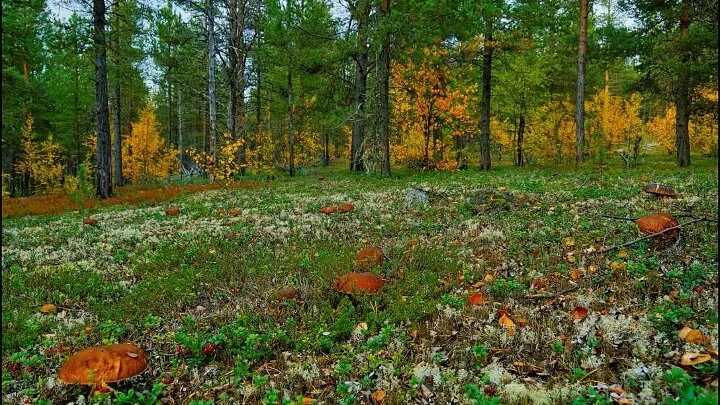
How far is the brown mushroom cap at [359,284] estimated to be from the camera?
5.70 metres

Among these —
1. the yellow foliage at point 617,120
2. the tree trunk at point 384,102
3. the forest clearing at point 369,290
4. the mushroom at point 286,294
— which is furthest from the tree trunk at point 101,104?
the yellow foliage at point 617,120

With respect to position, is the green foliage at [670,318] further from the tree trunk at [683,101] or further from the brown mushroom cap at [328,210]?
the tree trunk at [683,101]

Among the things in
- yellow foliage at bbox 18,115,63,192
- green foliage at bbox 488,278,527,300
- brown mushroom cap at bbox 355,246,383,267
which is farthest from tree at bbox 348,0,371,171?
yellow foliage at bbox 18,115,63,192

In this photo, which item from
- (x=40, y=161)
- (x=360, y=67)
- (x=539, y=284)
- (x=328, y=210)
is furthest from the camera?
(x=40, y=161)

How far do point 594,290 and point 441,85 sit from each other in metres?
20.8

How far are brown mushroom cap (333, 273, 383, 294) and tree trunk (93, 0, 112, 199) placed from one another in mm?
16237

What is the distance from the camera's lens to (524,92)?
33.4 meters

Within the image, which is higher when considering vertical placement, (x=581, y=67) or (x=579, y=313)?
(x=581, y=67)

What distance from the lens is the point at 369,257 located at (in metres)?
6.94

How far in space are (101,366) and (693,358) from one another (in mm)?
5000

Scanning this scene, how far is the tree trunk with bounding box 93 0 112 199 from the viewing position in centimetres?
1736

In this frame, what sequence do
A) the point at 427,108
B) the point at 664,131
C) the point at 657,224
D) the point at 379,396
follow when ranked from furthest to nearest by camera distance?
the point at 664,131, the point at 427,108, the point at 657,224, the point at 379,396

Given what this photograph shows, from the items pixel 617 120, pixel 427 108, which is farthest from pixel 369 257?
pixel 617 120

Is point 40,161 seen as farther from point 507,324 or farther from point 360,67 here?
point 507,324
